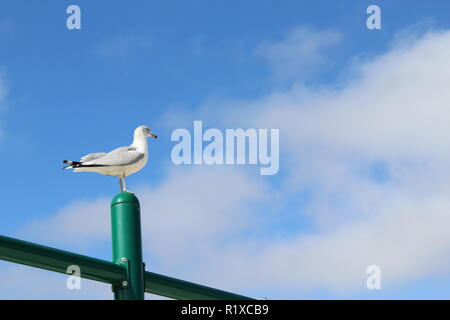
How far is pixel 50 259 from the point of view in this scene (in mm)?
3529

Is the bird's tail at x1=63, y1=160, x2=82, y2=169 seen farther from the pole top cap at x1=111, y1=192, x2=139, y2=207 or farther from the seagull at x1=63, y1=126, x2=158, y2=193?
the pole top cap at x1=111, y1=192, x2=139, y2=207

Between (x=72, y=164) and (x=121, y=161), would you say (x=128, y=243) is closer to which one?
(x=121, y=161)

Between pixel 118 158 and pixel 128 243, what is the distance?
3.74 ft

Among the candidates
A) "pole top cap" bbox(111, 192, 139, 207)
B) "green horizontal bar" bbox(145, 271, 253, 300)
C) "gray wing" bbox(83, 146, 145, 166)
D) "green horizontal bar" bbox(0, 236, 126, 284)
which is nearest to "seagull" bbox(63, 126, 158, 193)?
"gray wing" bbox(83, 146, 145, 166)

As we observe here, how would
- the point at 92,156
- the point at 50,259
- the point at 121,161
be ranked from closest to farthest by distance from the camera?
the point at 50,259 < the point at 121,161 < the point at 92,156

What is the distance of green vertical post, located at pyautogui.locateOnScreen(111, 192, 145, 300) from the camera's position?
13.0ft

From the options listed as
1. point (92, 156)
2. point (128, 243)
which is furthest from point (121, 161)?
point (128, 243)

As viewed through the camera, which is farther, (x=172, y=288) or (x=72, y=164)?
(x=72, y=164)

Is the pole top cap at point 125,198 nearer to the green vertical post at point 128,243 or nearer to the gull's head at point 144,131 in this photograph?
the green vertical post at point 128,243

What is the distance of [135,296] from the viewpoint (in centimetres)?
396
